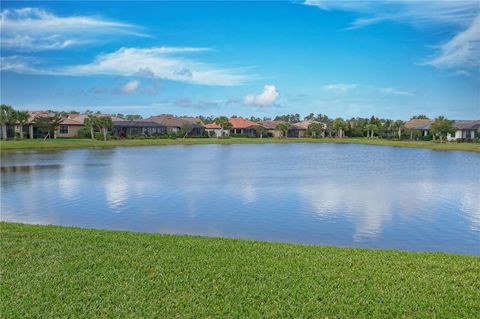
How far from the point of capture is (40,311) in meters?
5.77

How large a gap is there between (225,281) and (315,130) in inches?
3692

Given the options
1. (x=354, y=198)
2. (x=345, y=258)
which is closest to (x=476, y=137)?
(x=354, y=198)

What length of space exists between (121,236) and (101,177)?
15240 millimetres

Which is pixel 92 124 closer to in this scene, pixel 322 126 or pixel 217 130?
A: pixel 217 130

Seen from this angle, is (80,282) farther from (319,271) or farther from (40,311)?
(319,271)

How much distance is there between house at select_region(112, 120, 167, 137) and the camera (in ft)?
263

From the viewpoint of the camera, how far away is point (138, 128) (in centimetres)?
8412

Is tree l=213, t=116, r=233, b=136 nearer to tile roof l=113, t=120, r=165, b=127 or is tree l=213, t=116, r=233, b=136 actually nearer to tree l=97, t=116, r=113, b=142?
tile roof l=113, t=120, r=165, b=127

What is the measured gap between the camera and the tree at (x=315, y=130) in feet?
323

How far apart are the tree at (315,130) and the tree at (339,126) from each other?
369cm

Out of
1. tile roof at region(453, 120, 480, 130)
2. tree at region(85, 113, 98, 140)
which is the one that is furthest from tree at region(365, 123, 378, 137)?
tree at region(85, 113, 98, 140)

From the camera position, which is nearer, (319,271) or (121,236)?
(319,271)

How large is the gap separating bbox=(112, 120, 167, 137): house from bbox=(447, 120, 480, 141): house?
52469 mm

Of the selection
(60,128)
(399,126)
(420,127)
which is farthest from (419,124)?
(60,128)
